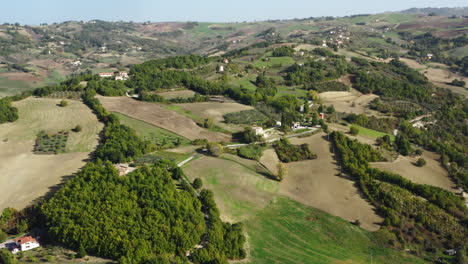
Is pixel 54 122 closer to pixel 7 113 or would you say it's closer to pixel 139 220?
pixel 7 113

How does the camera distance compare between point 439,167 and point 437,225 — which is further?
point 439,167

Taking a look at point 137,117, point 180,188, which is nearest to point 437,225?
point 180,188

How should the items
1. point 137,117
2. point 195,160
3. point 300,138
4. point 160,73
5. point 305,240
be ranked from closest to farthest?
point 305,240, point 195,160, point 300,138, point 137,117, point 160,73

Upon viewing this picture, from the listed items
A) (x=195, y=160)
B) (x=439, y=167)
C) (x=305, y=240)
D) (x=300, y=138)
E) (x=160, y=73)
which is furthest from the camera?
(x=160, y=73)

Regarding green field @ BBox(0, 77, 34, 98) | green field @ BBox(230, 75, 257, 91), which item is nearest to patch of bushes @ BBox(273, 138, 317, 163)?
green field @ BBox(230, 75, 257, 91)

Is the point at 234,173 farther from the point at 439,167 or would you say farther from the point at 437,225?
the point at 439,167

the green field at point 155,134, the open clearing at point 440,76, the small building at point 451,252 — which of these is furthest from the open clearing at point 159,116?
the open clearing at point 440,76

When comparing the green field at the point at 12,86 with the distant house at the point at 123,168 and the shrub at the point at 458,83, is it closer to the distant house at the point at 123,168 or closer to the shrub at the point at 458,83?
the distant house at the point at 123,168

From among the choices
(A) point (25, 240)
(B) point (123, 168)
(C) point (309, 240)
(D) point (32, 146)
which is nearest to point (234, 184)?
(C) point (309, 240)
